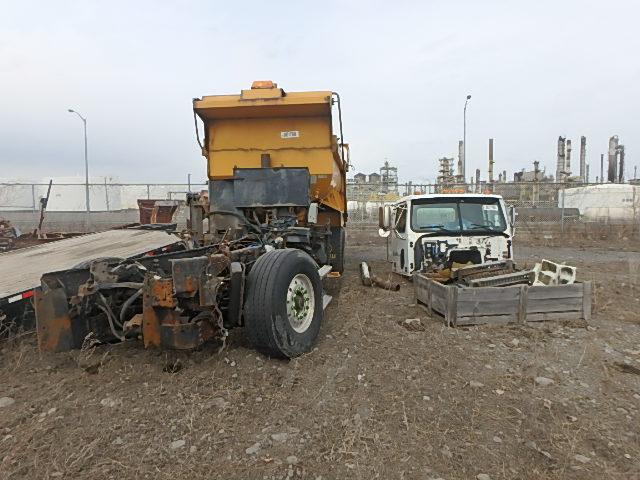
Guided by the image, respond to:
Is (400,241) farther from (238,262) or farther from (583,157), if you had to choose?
(583,157)

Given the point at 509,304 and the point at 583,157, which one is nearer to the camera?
the point at 509,304

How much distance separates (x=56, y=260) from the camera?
5.57 meters

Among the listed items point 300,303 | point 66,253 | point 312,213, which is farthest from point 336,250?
point 66,253

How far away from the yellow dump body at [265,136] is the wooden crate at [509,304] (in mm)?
2750

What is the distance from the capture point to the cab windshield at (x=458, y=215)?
713 centimetres

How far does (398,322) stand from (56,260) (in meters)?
4.15

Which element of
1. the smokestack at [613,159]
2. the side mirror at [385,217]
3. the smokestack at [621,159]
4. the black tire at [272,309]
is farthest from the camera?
the smokestack at [621,159]

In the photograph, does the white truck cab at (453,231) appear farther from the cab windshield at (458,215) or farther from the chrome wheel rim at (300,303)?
the chrome wheel rim at (300,303)

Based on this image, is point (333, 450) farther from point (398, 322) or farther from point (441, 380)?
point (398, 322)

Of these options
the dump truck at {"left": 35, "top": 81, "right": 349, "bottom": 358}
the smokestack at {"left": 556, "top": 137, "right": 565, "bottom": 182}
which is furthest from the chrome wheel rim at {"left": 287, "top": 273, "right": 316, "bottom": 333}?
the smokestack at {"left": 556, "top": 137, "right": 565, "bottom": 182}

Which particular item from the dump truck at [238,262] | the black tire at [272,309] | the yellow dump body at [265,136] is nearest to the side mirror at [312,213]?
the dump truck at [238,262]

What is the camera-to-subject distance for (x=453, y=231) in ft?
23.1

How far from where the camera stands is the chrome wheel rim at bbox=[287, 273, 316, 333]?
4.16 m

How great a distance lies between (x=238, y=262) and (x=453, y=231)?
4134 millimetres
